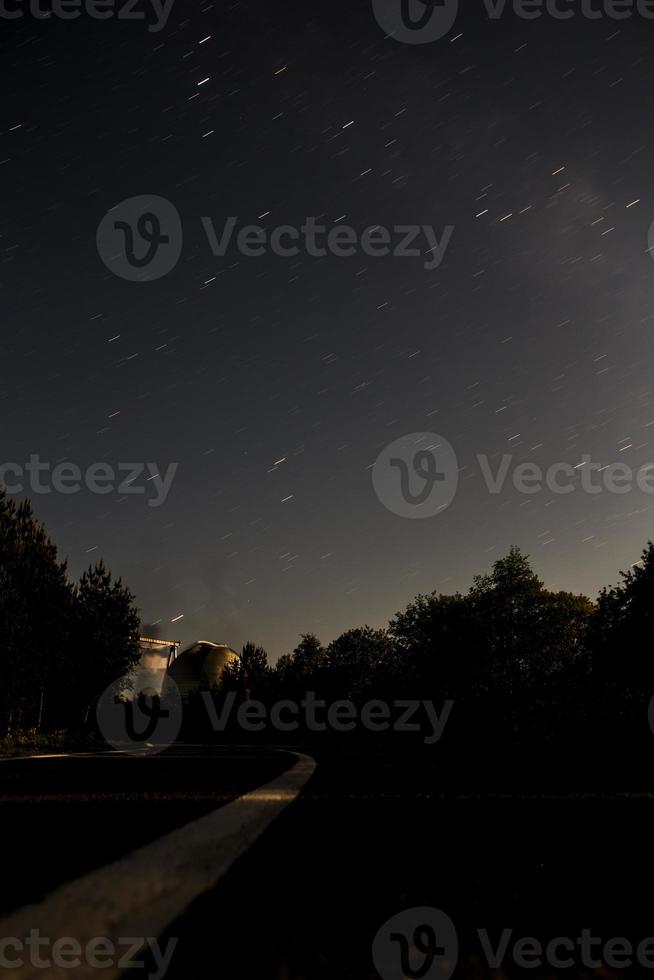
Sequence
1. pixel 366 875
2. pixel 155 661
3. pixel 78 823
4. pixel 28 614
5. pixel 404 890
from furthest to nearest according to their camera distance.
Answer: pixel 155 661
pixel 28 614
pixel 78 823
pixel 366 875
pixel 404 890

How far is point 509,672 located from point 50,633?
36.7m

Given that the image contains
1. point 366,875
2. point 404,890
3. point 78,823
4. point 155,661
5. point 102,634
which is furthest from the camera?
point 155,661

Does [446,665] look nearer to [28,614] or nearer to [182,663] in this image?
[28,614]

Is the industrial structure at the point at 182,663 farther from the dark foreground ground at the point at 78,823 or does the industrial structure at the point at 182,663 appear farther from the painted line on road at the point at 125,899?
the painted line on road at the point at 125,899

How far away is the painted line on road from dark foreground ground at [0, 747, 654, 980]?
7 cm

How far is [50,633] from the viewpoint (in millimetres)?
34219

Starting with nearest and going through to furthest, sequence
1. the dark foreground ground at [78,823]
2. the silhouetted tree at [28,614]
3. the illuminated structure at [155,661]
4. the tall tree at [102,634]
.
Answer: the dark foreground ground at [78,823] < the silhouetted tree at [28,614] < the tall tree at [102,634] < the illuminated structure at [155,661]

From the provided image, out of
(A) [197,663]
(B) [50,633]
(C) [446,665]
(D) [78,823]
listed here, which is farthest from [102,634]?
(A) [197,663]

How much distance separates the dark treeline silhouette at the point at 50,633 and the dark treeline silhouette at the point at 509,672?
40.0ft

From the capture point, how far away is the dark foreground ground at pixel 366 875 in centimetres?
126

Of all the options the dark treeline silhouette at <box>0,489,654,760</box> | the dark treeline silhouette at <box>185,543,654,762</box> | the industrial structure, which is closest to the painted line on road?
the dark treeline silhouette at <box>0,489,654,760</box>

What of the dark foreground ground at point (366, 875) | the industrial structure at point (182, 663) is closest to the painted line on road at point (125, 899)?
the dark foreground ground at point (366, 875)

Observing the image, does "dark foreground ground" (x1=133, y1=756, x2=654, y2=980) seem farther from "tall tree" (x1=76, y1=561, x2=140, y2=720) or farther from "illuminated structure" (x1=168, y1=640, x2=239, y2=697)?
"illuminated structure" (x1=168, y1=640, x2=239, y2=697)

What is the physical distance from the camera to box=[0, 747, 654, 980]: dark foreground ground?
4.15 feet
